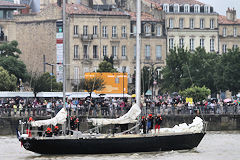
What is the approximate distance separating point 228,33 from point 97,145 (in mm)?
83276

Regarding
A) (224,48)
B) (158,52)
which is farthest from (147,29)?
(224,48)

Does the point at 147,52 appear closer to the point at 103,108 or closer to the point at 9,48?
the point at 9,48

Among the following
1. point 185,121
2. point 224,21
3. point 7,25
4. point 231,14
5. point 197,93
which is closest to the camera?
point 185,121

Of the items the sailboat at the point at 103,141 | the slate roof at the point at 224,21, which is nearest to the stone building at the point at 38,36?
the slate roof at the point at 224,21

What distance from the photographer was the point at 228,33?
143 meters

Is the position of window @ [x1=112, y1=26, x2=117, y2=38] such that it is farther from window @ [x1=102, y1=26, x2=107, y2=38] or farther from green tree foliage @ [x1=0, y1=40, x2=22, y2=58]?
green tree foliage @ [x1=0, y1=40, x2=22, y2=58]

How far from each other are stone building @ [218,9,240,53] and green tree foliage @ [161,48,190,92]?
60.8ft

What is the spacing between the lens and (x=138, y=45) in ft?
217

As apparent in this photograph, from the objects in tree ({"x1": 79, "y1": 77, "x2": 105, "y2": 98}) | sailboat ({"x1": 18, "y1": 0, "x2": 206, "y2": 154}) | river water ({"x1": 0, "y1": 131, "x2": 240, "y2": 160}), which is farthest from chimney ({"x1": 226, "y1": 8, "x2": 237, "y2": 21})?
sailboat ({"x1": 18, "y1": 0, "x2": 206, "y2": 154})

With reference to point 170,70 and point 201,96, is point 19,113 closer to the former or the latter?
point 201,96

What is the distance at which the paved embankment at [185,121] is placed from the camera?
82375mm

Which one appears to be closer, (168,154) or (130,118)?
(168,154)

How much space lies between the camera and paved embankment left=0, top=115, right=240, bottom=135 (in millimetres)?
82375

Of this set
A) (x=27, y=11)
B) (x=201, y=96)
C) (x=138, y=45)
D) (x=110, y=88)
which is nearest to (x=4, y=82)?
(x=110, y=88)
